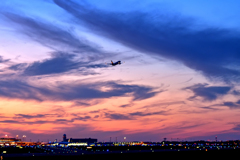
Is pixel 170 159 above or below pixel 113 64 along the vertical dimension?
below

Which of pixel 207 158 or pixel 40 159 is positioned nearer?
pixel 40 159

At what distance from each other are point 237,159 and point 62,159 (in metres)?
65.8

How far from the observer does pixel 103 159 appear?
9912 cm

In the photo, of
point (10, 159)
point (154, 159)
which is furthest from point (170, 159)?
point (10, 159)

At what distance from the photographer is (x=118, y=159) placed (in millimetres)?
100562

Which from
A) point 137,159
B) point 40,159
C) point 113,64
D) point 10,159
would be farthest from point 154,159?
point 113,64

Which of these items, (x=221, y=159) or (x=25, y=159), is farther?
(x=221, y=159)

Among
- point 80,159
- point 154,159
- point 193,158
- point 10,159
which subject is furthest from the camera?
point 193,158

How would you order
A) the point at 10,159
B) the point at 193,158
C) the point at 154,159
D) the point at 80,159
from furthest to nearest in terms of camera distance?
the point at 193,158 → the point at 154,159 → the point at 80,159 → the point at 10,159

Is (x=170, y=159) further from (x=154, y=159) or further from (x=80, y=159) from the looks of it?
(x=80, y=159)

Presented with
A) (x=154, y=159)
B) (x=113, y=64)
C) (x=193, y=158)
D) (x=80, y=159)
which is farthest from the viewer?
(x=113, y=64)

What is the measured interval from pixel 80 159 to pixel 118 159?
1347cm

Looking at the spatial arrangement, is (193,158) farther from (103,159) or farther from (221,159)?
(103,159)

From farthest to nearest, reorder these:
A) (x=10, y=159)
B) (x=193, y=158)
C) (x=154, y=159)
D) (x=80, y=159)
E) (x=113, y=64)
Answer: (x=113, y=64) < (x=193, y=158) < (x=154, y=159) < (x=80, y=159) < (x=10, y=159)
